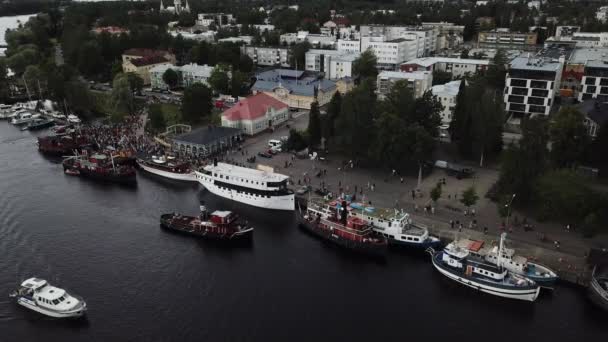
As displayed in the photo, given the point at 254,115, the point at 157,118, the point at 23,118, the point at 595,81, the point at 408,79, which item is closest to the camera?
the point at 254,115

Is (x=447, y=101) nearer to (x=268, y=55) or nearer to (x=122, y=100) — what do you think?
(x=122, y=100)

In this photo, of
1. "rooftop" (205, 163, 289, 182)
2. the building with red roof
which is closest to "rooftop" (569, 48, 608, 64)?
the building with red roof

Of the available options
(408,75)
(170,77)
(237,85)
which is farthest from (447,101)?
(170,77)

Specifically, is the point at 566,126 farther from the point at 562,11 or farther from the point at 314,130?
the point at 562,11

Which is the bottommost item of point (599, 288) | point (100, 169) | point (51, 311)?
point (51, 311)

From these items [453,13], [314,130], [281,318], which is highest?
[453,13]

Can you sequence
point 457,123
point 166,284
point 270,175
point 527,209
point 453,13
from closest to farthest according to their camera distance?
1. point 166,284
2. point 527,209
3. point 270,175
4. point 457,123
5. point 453,13

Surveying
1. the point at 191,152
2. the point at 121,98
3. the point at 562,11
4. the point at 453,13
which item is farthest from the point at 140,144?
the point at 562,11

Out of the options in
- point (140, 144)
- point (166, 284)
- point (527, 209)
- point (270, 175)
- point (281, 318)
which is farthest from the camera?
point (140, 144)
